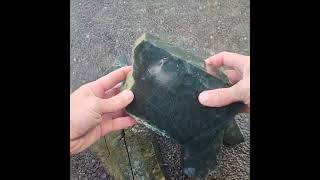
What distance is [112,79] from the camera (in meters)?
1.79

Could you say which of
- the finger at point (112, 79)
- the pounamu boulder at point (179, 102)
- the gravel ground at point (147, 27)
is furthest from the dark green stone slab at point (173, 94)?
the gravel ground at point (147, 27)

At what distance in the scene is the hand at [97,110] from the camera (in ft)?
5.24

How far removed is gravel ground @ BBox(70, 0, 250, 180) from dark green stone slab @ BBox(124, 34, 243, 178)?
2.33 feet

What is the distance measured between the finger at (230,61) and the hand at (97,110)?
387mm

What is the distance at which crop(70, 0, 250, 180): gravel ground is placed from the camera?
7.70 ft

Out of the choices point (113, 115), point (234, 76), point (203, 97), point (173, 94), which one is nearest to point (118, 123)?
point (113, 115)

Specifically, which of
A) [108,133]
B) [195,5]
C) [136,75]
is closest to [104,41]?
[195,5]

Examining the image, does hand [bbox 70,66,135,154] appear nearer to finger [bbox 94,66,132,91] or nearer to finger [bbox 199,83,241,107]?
finger [bbox 94,66,132,91]

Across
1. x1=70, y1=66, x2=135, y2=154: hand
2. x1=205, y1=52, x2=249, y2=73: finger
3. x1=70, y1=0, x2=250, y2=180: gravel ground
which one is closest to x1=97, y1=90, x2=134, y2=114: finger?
x1=70, y1=66, x2=135, y2=154: hand

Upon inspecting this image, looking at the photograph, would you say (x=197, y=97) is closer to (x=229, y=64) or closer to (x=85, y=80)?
(x=229, y=64)

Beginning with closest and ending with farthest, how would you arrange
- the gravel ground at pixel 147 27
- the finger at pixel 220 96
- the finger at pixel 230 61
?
the finger at pixel 220 96 → the finger at pixel 230 61 → the gravel ground at pixel 147 27

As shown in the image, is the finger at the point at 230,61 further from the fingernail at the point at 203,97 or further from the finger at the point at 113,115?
the finger at the point at 113,115

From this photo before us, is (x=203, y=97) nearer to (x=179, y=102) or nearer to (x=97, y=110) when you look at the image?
(x=179, y=102)

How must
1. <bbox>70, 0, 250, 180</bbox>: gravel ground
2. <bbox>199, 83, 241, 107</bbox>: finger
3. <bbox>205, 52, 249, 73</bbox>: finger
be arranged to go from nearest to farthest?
<bbox>199, 83, 241, 107</bbox>: finger
<bbox>205, 52, 249, 73</bbox>: finger
<bbox>70, 0, 250, 180</bbox>: gravel ground
